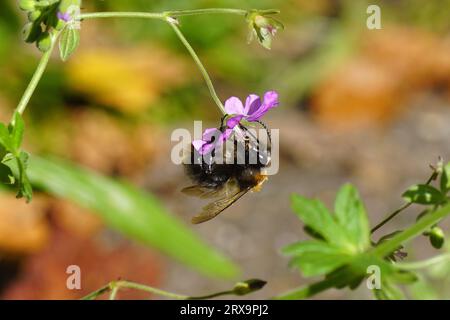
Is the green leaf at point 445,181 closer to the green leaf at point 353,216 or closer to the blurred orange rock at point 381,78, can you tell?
the green leaf at point 353,216

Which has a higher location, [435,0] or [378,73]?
[435,0]

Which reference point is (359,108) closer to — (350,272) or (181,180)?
(181,180)

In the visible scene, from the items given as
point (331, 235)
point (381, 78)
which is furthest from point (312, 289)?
point (381, 78)

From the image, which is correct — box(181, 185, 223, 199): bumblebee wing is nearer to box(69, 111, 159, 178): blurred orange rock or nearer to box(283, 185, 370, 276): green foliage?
box(283, 185, 370, 276): green foliage

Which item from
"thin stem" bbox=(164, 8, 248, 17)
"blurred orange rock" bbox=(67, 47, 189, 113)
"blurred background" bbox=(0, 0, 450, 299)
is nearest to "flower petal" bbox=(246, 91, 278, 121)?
"thin stem" bbox=(164, 8, 248, 17)
